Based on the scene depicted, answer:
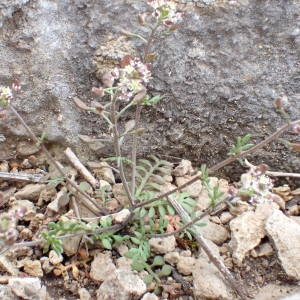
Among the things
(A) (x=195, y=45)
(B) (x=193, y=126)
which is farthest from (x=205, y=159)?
(A) (x=195, y=45)

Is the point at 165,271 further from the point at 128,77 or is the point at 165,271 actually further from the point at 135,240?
the point at 128,77

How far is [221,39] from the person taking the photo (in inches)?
115

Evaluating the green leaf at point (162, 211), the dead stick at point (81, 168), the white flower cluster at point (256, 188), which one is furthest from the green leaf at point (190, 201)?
the white flower cluster at point (256, 188)

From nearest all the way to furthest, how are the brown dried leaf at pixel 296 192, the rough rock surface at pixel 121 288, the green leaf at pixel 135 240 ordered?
the rough rock surface at pixel 121 288 < the green leaf at pixel 135 240 < the brown dried leaf at pixel 296 192

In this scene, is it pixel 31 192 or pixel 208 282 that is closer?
pixel 208 282

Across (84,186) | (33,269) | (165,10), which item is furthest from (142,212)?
(165,10)

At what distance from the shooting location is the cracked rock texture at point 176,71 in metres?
2.85

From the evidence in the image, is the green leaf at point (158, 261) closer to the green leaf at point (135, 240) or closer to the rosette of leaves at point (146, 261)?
the rosette of leaves at point (146, 261)

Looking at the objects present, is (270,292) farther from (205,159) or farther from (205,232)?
(205,159)

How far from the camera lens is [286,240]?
2.46 metres

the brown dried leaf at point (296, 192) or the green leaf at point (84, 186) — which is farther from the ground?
the green leaf at point (84, 186)

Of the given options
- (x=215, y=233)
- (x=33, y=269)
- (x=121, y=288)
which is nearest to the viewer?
(x=121, y=288)

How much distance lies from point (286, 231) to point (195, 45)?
1132 mm

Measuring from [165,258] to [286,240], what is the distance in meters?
0.58
